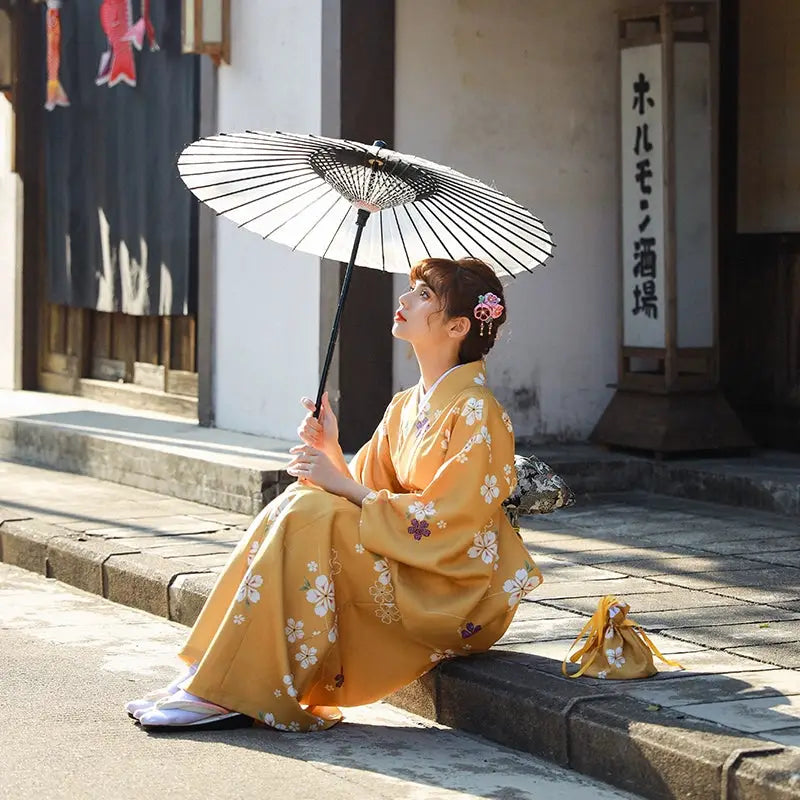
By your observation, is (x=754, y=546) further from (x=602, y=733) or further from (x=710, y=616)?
(x=602, y=733)

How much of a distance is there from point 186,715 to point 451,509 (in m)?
1.01

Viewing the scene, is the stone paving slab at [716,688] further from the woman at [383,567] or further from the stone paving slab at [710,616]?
the stone paving slab at [710,616]

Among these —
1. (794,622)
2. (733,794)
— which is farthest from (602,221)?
(733,794)

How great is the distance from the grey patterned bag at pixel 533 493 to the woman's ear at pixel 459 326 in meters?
0.45

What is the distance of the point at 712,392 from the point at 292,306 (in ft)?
8.25

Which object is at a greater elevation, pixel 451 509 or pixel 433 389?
pixel 433 389

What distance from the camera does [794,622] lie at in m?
5.92

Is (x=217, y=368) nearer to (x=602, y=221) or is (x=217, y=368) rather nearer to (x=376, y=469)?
(x=602, y=221)

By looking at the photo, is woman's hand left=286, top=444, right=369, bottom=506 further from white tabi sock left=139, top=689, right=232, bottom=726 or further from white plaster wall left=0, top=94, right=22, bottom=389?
white plaster wall left=0, top=94, right=22, bottom=389

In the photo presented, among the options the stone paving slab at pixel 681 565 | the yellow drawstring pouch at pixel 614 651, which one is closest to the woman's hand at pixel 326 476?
the yellow drawstring pouch at pixel 614 651

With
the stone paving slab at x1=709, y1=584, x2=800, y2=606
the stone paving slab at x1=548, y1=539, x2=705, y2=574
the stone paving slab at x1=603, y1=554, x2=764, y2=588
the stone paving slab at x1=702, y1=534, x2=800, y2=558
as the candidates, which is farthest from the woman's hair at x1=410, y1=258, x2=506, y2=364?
the stone paving slab at x1=702, y1=534, x2=800, y2=558

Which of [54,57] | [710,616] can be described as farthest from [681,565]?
[54,57]

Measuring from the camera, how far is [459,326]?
5312mm

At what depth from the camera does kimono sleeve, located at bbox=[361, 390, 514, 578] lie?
5.06 m
